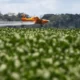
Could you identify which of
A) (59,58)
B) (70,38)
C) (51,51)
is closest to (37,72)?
(59,58)

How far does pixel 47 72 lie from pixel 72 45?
4.86 meters

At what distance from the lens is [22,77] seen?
21.5 feet

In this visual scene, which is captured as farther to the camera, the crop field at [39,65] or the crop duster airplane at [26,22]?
the crop duster airplane at [26,22]

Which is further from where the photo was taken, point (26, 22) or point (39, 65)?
point (26, 22)

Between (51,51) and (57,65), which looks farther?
(51,51)

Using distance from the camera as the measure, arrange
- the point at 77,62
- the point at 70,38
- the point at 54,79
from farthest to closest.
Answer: the point at 70,38, the point at 77,62, the point at 54,79

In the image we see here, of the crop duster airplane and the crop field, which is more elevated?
the crop field

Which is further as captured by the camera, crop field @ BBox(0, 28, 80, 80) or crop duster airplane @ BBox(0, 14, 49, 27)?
crop duster airplane @ BBox(0, 14, 49, 27)

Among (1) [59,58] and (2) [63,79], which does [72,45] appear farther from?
(2) [63,79]

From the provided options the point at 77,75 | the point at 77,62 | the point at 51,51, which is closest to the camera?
the point at 77,75

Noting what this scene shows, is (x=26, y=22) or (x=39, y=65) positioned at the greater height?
(x=39, y=65)

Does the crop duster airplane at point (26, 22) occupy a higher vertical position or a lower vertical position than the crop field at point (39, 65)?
lower

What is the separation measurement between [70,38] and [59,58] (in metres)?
3.96

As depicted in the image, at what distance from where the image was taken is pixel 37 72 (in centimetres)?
661
